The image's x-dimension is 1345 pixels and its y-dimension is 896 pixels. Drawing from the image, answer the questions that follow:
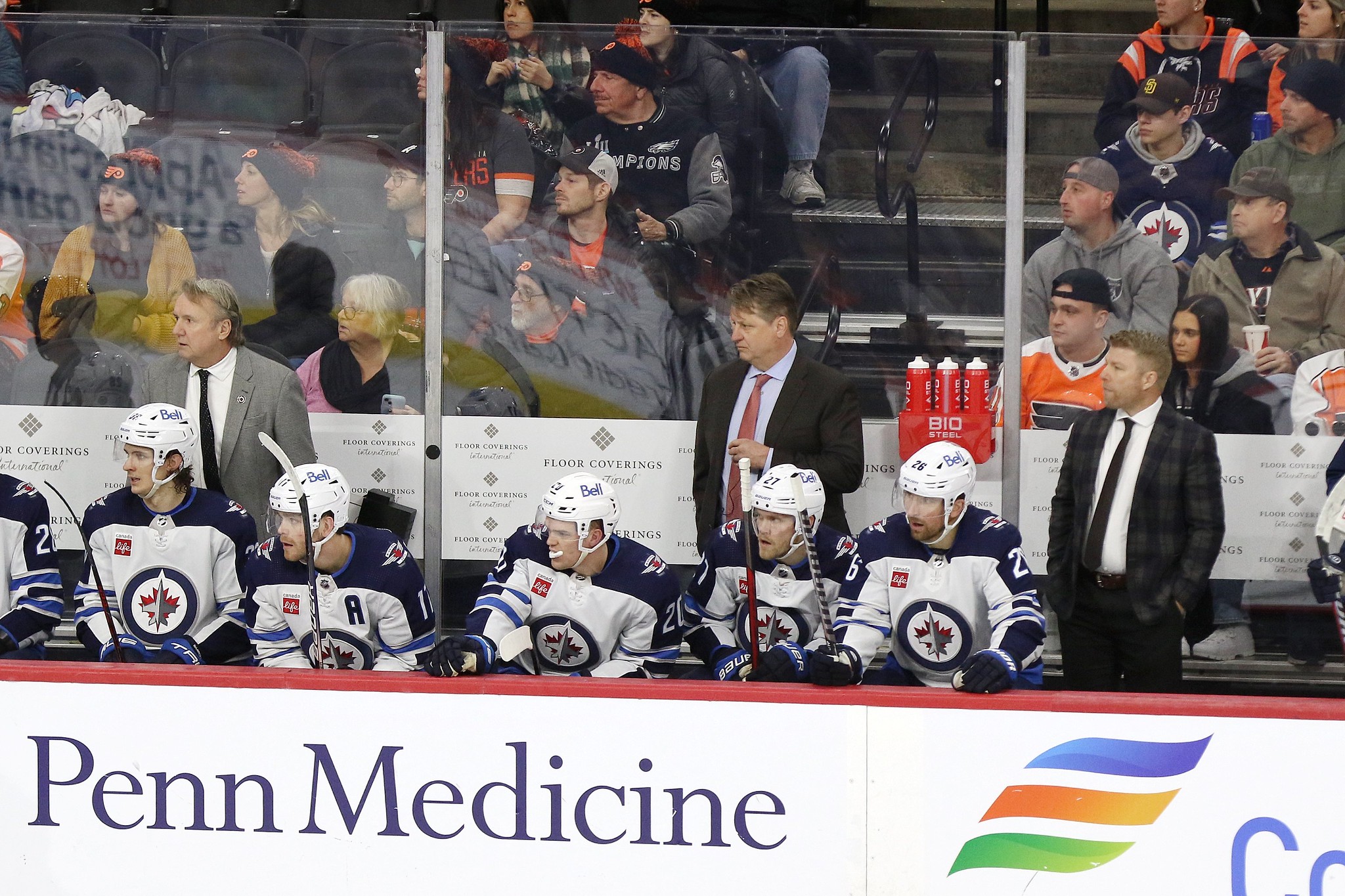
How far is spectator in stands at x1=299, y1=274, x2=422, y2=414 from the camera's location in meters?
5.29

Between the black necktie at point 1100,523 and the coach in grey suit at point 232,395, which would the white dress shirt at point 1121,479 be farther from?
the coach in grey suit at point 232,395

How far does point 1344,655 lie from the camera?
A: 5.13m

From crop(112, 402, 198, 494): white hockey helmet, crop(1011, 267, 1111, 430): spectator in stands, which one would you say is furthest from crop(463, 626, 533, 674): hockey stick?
crop(1011, 267, 1111, 430): spectator in stands

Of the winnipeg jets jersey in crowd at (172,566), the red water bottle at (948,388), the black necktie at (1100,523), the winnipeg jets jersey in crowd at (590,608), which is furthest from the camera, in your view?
the red water bottle at (948,388)

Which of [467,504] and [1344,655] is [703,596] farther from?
[1344,655]

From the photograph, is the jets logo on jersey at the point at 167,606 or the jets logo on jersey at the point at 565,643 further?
the jets logo on jersey at the point at 167,606

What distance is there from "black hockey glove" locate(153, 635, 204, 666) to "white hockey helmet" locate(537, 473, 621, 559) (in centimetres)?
121

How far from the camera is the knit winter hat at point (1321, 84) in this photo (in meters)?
4.95

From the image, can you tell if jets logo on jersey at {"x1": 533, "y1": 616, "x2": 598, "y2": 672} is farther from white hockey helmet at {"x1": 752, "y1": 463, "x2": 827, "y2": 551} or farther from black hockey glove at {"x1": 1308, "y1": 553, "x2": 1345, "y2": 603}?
black hockey glove at {"x1": 1308, "y1": 553, "x2": 1345, "y2": 603}

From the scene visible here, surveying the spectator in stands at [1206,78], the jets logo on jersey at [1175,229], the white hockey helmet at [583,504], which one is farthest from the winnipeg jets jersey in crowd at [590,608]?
the spectator in stands at [1206,78]

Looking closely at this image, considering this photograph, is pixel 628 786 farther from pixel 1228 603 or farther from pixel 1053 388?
pixel 1228 603

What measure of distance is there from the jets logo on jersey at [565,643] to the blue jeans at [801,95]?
1.88 metres

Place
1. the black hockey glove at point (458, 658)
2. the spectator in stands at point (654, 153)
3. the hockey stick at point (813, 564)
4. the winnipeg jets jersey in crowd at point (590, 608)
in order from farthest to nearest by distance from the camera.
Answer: the spectator in stands at point (654, 153)
the winnipeg jets jersey in crowd at point (590, 608)
the hockey stick at point (813, 564)
the black hockey glove at point (458, 658)

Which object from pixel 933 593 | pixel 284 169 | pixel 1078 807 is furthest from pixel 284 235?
pixel 1078 807
